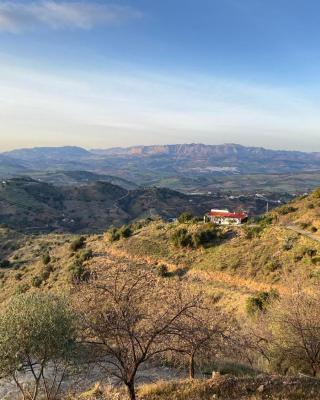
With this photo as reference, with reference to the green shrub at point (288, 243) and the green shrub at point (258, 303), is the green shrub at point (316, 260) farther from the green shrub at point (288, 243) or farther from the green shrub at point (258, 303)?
the green shrub at point (258, 303)

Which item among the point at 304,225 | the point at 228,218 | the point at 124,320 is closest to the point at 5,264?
the point at 228,218

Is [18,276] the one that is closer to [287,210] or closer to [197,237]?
[197,237]

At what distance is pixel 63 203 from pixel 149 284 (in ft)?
615

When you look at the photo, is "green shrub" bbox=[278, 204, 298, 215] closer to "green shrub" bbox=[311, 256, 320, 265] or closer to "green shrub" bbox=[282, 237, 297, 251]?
"green shrub" bbox=[282, 237, 297, 251]

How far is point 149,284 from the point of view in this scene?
17.9m

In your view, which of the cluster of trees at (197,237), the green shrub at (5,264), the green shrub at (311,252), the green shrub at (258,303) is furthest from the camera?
the green shrub at (5,264)

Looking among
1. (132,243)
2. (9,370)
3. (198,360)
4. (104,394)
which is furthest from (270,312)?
(132,243)

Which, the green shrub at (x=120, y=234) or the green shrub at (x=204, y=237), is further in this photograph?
the green shrub at (x=120, y=234)

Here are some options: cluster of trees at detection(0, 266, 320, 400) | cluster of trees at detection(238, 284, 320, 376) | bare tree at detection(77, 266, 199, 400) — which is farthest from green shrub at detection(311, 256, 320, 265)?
bare tree at detection(77, 266, 199, 400)

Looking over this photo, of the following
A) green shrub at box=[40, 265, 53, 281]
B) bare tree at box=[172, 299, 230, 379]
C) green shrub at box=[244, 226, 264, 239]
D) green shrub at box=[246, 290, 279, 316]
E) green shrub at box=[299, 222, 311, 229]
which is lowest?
green shrub at box=[40, 265, 53, 281]

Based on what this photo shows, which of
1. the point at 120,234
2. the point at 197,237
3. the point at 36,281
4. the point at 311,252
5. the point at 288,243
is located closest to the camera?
the point at 311,252

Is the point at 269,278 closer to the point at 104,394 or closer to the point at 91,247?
the point at 104,394

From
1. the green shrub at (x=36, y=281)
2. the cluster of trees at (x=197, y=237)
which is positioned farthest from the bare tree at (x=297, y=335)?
the green shrub at (x=36, y=281)

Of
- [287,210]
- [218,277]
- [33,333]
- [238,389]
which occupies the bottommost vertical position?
[218,277]
